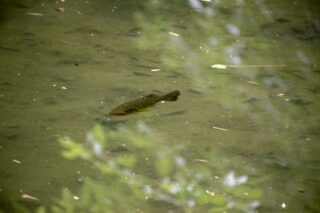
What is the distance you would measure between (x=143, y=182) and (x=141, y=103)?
0.61m

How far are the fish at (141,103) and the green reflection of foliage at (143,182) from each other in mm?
155

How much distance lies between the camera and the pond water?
2.54 meters

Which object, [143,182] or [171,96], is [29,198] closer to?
[143,182]

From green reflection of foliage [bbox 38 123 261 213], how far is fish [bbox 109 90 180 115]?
0.51 ft

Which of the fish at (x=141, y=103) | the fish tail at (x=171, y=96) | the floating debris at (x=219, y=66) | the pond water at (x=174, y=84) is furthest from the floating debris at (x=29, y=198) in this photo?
the floating debris at (x=219, y=66)

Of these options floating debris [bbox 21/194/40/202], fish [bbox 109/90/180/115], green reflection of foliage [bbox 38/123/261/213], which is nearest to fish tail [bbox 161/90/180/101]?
fish [bbox 109/90/180/115]

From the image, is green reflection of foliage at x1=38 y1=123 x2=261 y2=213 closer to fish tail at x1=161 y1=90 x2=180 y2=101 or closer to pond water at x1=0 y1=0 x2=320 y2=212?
pond water at x1=0 y1=0 x2=320 y2=212

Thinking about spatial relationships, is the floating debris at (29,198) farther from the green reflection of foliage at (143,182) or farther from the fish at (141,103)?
the fish at (141,103)

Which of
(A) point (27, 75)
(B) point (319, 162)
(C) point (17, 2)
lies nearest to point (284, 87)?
(B) point (319, 162)

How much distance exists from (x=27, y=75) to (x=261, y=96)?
1.35 metres

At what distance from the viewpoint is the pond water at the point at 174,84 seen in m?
2.54

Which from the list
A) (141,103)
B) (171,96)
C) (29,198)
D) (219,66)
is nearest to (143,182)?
(29,198)

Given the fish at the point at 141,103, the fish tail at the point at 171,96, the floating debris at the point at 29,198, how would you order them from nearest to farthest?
the floating debris at the point at 29,198, the fish at the point at 141,103, the fish tail at the point at 171,96

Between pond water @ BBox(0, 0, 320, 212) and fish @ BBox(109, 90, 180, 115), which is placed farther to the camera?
fish @ BBox(109, 90, 180, 115)
